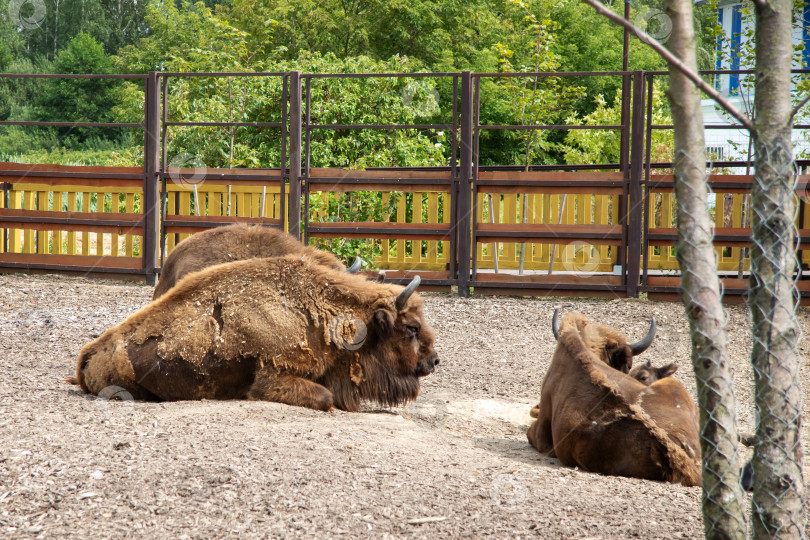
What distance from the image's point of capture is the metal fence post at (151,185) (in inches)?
470

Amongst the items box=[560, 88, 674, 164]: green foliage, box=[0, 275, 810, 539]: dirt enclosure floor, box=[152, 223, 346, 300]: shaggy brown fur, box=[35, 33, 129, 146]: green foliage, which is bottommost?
box=[0, 275, 810, 539]: dirt enclosure floor

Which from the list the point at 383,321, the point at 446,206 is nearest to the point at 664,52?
the point at 383,321

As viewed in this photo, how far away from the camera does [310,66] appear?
19.1m

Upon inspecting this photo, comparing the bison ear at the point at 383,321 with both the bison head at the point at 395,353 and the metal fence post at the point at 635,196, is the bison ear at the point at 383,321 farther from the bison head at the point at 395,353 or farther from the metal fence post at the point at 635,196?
the metal fence post at the point at 635,196

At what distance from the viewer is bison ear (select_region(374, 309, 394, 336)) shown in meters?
5.97

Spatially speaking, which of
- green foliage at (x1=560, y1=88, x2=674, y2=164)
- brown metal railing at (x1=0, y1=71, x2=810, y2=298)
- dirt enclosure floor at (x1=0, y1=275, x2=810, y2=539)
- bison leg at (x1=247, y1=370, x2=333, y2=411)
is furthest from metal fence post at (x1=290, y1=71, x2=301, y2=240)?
green foliage at (x1=560, y1=88, x2=674, y2=164)

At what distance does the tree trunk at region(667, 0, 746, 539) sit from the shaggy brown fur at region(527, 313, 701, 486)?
1.63 m

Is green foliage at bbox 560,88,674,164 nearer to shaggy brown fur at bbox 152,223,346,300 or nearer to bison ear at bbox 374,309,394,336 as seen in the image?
shaggy brown fur at bbox 152,223,346,300

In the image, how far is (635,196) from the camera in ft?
36.2

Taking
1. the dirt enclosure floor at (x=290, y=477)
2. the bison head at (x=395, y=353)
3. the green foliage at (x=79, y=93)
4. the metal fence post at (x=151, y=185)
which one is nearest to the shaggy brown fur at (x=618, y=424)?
the dirt enclosure floor at (x=290, y=477)

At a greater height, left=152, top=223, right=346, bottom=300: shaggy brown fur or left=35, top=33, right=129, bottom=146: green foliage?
left=35, top=33, right=129, bottom=146: green foliage

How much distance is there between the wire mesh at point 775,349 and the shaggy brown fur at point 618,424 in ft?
5.14

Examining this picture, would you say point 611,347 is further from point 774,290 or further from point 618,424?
point 774,290

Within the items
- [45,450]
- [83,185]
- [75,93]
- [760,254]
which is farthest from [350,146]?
[75,93]
